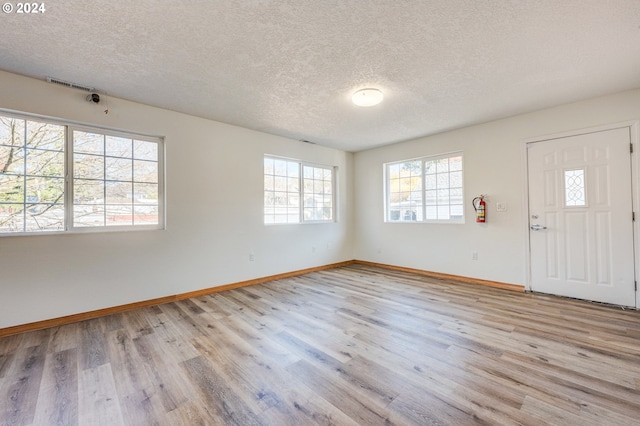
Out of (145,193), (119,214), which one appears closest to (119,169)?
(145,193)

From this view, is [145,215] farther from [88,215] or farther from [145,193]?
[88,215]

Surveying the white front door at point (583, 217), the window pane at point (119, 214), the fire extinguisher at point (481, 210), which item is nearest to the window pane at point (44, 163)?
the window pane at point (119, 214)

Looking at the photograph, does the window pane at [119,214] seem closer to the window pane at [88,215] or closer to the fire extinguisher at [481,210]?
the window pane at [88,215]

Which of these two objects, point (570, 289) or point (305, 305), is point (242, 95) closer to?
point (305, 305)

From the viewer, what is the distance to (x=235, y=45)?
7.38 feet

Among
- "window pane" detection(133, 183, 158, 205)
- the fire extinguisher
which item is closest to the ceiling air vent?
"window pane" detection(133, 183, 158, 205)

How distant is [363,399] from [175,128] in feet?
12.6

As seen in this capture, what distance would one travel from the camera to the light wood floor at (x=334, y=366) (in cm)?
156

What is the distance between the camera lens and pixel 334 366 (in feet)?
6.63

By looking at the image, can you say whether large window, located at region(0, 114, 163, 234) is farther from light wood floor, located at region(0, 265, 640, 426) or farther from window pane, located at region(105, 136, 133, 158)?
light wood floor, located at region(0, 265, 640, 426)

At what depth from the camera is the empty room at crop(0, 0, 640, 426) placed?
1.81 m

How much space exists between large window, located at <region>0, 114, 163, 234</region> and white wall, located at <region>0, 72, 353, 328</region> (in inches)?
6.0

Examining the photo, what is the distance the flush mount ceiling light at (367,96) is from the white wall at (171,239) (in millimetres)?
2118

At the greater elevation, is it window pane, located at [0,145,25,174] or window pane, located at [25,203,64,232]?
window pane, located at [0,145,25,174]
